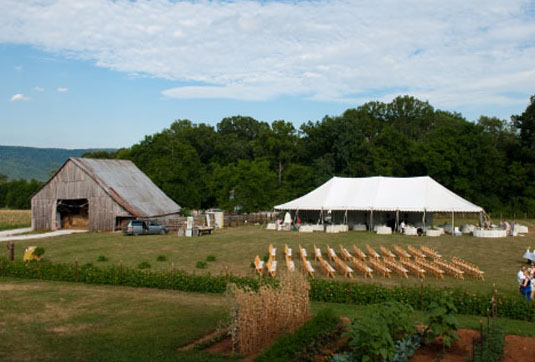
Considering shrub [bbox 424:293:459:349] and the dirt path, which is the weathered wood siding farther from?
shrub [bbox 424:293:459:349]

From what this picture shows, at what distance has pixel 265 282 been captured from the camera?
14070 mm

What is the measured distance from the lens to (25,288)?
15.6m

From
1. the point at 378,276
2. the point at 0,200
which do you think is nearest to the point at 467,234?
the point at 378,276

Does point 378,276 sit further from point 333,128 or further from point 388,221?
point 333,128

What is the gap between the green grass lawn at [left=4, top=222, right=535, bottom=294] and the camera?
18.7 metres

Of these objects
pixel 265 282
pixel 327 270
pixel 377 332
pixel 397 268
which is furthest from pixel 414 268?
pixel 377 332

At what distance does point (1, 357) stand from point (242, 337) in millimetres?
4424

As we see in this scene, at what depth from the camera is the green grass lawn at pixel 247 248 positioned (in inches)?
734

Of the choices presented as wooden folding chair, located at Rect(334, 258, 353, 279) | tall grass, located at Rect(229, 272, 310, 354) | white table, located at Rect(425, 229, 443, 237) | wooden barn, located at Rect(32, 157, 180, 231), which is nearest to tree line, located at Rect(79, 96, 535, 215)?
wooden barn, located at Rect(32, 157, 180, 231)

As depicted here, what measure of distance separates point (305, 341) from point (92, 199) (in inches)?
1210

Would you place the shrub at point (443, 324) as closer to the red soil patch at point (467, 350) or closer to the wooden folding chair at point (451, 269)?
the red soil patch at point (467, 350)

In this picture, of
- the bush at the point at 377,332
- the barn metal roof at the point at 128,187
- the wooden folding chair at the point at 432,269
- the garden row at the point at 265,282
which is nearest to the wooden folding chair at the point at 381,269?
the wooden folding chair at the point at 432,269

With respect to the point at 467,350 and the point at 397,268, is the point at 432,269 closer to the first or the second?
the point at 397,268

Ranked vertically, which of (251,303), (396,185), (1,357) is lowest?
(1,357)
